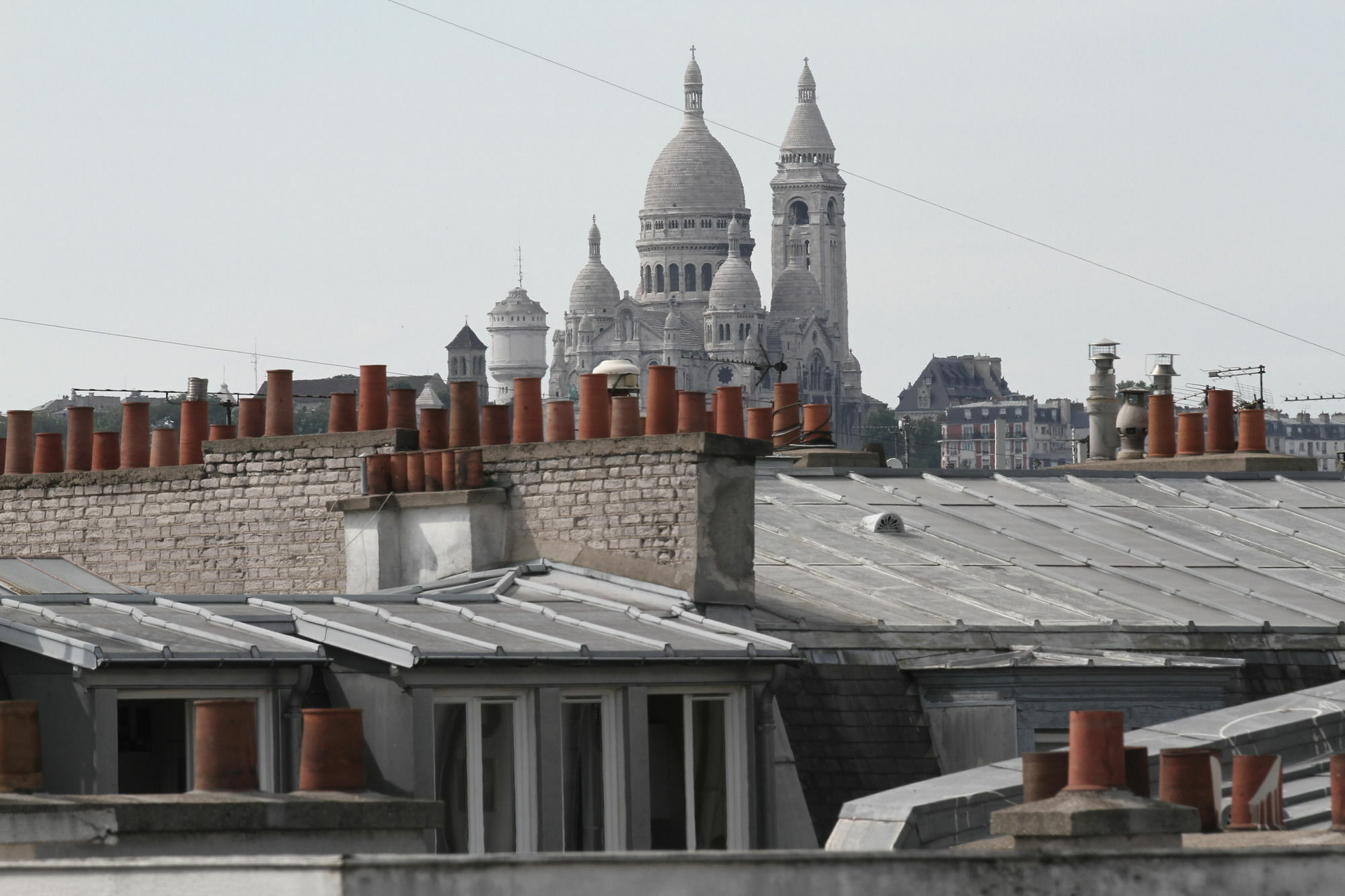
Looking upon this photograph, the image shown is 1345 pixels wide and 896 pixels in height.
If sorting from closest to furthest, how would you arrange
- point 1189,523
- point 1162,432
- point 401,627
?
point 401,627 → point 1189,523 → point 1162,432

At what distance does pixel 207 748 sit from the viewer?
10773mm

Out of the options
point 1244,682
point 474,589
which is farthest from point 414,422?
point 1244,682

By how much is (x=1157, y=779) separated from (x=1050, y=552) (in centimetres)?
920

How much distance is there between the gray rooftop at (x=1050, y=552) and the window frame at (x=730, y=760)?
1.49 m

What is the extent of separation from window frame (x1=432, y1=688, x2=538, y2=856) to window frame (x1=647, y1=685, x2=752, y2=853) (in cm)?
105

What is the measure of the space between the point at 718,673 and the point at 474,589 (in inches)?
97.5

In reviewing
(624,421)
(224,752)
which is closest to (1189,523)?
(624,421)

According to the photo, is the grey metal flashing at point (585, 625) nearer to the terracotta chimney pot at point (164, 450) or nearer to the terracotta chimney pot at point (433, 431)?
the terracotta chimney pot at point (433, 431)

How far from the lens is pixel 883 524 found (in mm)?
21922

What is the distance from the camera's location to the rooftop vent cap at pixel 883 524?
71.8ft

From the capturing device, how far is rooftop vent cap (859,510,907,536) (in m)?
21.9

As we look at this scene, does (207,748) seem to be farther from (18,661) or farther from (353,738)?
(18,661)

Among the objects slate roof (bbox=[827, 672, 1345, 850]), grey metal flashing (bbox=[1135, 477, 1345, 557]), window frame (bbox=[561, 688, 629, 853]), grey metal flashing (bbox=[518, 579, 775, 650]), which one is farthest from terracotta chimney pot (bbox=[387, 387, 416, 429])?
grey metal flashing (bbox=[1135, 477, 1345, 557])

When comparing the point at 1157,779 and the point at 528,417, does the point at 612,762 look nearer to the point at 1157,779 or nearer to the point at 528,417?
the point at 1157,779
